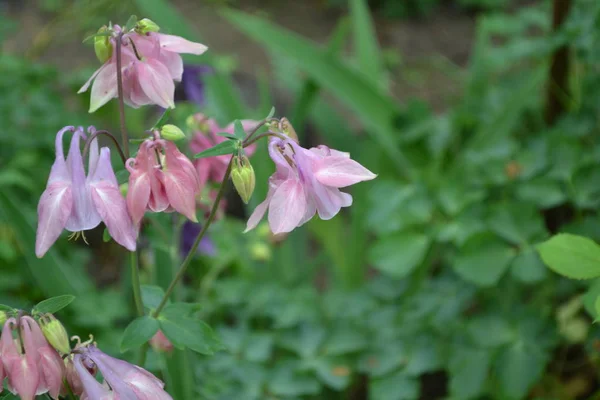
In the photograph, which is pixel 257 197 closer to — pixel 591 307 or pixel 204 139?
pixel 204 139

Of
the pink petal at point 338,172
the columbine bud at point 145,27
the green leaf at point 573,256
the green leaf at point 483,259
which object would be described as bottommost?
the green leaf at point 483,259

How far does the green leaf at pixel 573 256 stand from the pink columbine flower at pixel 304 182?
1.15 ft

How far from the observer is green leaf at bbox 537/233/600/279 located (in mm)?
908

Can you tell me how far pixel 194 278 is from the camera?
1879mm

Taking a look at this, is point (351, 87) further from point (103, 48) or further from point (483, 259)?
point (103, 48)

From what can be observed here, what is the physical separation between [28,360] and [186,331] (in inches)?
8.5

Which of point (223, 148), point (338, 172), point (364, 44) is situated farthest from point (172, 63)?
point (364, 44)

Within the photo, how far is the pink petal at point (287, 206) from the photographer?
2.27 ft

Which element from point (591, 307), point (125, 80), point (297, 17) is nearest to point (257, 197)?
point (591, 307)

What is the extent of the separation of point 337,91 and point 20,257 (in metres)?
0.92

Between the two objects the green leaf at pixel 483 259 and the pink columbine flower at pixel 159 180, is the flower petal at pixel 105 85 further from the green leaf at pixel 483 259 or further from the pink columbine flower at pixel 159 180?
the green leaf at pixel 483 259

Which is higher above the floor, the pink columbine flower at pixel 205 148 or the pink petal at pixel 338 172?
the pink petal at pixel 338 172

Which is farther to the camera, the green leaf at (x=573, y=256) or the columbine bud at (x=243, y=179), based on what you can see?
the green leaf at (x=573, y=256)

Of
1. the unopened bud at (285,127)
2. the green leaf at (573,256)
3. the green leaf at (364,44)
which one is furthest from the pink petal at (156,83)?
the green leaf at (364,44)
